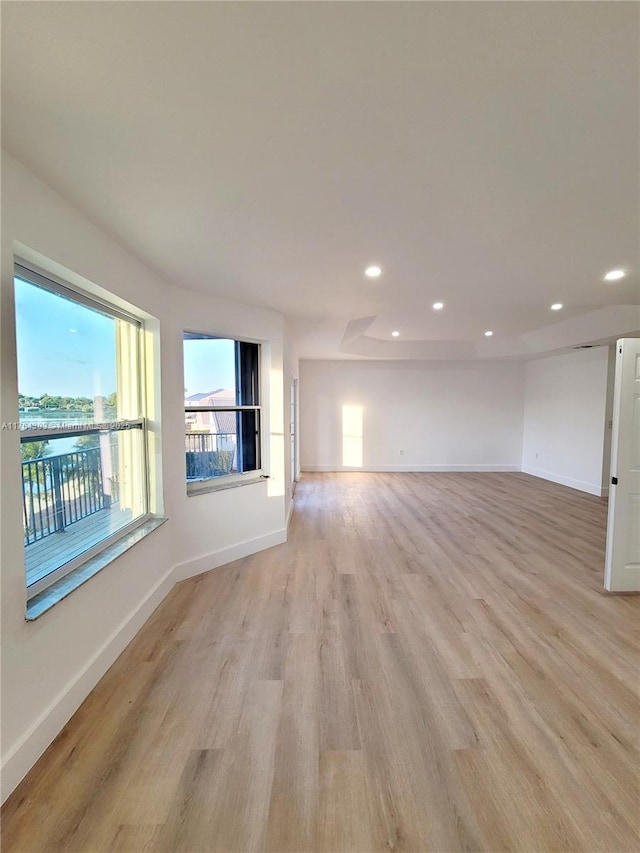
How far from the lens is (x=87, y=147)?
52.5 inches

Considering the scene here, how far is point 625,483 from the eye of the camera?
2.90m

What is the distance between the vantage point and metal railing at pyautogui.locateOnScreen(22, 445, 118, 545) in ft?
5.45

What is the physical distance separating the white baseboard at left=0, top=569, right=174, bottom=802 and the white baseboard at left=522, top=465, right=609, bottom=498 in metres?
6.97

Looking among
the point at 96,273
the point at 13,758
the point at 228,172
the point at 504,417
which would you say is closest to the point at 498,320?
the point at 504,417

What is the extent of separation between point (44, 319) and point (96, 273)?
391 millimetres

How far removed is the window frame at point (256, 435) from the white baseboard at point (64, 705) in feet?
3.32

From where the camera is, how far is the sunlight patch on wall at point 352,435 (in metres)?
8.19

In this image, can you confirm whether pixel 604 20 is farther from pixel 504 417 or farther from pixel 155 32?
pixel 504 417

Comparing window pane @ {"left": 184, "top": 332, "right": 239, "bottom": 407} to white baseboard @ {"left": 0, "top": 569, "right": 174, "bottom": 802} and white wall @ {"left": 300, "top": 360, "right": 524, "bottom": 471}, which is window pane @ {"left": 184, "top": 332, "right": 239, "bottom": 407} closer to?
white baseboard @ {"left": 0, "top": 569, "right": 174, "bottom": 802}

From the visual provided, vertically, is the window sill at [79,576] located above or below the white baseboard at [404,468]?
above

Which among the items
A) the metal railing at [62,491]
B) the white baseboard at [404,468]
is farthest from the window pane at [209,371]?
the white baseboard at [404,468]

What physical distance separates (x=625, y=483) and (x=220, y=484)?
347 cm

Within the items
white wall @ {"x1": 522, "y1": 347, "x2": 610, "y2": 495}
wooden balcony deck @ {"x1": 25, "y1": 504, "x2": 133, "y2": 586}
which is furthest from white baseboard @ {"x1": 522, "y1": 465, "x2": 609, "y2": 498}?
wooden balcony deck @ {"x1": 25, "y1": 504, "x2": 133, "y2": 586}

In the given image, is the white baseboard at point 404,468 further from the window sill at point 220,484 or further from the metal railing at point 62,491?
the metal railing at point 62,491
